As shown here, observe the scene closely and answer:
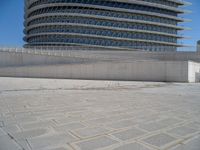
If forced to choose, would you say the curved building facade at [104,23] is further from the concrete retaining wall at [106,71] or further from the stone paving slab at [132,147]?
the stone paving slab at [132,147]

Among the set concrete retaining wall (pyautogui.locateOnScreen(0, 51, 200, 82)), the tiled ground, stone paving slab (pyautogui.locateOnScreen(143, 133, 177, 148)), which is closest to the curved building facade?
concrete retaining wall (pyautogui.locateOnScreen(0, 51, 200, 82))

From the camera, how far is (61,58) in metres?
31.3

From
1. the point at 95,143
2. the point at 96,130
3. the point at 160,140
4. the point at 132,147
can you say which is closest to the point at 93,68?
the point at 96,130

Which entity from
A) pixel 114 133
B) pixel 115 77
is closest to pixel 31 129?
pixel 114 133

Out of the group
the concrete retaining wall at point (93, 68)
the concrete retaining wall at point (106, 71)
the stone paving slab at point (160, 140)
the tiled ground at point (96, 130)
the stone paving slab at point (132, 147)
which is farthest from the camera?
Result: the concrete retaining wall at point (106, 71)

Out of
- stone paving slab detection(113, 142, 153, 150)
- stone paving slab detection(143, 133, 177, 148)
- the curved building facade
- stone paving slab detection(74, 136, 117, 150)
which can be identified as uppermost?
the curved building facade

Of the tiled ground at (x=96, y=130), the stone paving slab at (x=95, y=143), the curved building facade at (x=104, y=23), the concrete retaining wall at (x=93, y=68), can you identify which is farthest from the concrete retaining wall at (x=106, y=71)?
the curved building facade at (x=104, y=23)

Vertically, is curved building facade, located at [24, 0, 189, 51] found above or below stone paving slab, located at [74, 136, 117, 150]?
above

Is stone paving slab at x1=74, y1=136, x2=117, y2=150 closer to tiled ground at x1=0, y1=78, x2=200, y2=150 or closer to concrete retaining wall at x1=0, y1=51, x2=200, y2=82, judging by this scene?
tiled ground at x1=0, y1=78, x2=200, y2=150

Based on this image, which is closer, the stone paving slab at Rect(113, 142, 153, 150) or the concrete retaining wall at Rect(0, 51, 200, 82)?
the stone paving slab at Rect(113, 142, 153, 150)

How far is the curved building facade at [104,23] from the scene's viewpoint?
58.4 meters

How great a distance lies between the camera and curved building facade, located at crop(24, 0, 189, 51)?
58.4m

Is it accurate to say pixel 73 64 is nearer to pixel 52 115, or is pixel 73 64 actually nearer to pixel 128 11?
pixel 52 115

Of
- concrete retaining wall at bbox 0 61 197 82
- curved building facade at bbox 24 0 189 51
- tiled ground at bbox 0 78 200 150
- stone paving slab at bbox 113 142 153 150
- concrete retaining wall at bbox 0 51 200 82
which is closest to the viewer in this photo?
stone paving slab at bbox 113 142 153 150
